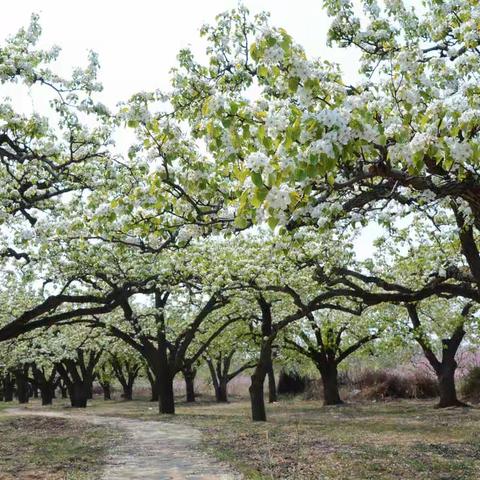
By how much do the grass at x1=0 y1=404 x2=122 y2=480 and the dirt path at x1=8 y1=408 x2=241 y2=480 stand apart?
0.39 meters

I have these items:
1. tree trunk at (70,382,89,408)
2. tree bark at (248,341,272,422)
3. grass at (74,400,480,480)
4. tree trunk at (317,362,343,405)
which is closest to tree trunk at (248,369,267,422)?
tree bark at (248,341,272,422)

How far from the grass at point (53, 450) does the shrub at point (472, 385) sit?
59.6ft

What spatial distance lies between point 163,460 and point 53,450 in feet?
11.6

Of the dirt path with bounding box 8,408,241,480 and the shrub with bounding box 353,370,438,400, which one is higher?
the shrub with bounding box 353,370,438,400

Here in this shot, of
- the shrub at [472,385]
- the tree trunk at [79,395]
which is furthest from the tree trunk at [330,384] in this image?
the tree trunk at [79,395]

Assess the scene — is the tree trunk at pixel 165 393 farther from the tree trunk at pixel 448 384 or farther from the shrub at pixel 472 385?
the shrub at pixel 472 385

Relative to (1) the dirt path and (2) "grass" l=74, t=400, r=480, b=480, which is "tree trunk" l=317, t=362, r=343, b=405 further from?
(1) the dirt path

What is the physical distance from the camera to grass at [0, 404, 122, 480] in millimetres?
10391

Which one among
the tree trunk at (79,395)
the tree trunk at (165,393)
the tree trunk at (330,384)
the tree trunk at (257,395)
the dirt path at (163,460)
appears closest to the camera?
the dirt path at (163,460)

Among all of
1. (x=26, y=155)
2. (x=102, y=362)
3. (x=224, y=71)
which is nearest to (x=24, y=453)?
(x=26, y=155)

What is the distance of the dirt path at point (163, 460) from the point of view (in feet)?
32.1

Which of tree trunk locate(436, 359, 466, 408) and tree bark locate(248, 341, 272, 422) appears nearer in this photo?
tree bark locate(248, 341, 272, 422)

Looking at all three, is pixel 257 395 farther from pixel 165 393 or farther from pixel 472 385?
pixel 472 385

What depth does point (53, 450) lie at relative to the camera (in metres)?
13.6
